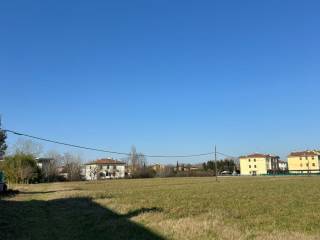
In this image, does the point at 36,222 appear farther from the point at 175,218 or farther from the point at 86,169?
the point at 86,169

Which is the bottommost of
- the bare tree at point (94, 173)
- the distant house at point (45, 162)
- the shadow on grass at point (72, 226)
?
the shadow on grass at point (72, 226)

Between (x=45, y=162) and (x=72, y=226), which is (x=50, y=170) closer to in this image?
(x=45, y=162)

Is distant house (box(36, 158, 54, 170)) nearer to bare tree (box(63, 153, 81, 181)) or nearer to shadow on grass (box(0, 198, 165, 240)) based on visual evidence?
bare tree (box(63, 153, 81, 181))

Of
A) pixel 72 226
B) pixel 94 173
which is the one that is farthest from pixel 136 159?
pixel 72 226

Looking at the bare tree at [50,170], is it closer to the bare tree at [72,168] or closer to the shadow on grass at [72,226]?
the bare tree at [72,168]

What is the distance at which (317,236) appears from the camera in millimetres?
13594

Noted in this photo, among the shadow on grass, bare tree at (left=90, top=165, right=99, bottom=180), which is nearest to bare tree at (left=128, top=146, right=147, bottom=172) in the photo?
bare tree at (left=90, top=165, right=99, bottom=180)

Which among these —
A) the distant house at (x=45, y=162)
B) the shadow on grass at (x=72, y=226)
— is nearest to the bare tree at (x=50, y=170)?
the distant house at (x=45, y=162)

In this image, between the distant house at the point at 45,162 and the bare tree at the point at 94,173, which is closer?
the distant house at the point at 45,162

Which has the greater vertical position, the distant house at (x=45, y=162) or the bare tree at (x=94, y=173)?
the distant house at (x=45, y=162)

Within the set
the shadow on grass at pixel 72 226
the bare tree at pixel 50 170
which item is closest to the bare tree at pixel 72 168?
the bare tree at pixel 50 170

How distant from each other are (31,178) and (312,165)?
132191mm

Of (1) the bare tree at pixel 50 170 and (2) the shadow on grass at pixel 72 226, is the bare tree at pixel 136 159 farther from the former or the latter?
(2) the shadow on grass at pixel 72 226

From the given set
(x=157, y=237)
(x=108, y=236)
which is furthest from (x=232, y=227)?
(x=108, y=236)
